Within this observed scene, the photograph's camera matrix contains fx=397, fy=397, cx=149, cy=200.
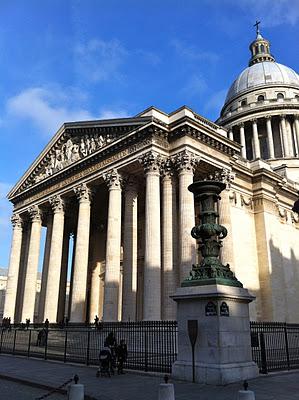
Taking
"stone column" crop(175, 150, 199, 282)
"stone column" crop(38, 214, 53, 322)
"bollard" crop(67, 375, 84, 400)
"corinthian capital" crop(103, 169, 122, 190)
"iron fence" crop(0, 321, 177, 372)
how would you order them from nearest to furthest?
"bollard" crop(67, 375, 84, 400) < "iron fence" crop(0, 321, 177, 372) < "stone column" crop(175, 150, 199, 282) < "corinthian capital" crop(103, 169, 122, 190) < "stone column" crop(38, 214, 53, 322)

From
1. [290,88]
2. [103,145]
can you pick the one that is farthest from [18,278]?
[290,88]

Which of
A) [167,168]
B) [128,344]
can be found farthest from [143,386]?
[167,168]

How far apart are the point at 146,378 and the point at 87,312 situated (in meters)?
29.3

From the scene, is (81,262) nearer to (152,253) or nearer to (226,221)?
(152,253)

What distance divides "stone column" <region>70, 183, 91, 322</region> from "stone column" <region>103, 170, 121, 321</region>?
3.67 meters

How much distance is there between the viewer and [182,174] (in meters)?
27.2

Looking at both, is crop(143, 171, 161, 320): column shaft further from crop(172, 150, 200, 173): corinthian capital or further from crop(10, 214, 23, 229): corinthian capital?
crop(10, 214, 23, 229): corinthian capital

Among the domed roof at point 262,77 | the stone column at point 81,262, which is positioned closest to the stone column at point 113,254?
the stone column at point 81,262

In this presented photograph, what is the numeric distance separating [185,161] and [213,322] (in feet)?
55.8

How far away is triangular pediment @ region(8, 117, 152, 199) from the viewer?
100ft

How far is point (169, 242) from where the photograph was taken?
26953 millimetres

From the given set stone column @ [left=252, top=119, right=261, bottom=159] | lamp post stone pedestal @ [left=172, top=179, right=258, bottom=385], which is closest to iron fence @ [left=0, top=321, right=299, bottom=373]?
lamp post stone pedestal @ [left=172, top=179, right=258, bottom=385]

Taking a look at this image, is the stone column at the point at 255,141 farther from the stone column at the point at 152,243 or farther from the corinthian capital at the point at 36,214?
the stone column at the point at 152,243

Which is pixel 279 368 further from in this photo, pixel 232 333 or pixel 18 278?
pixel 18 278
